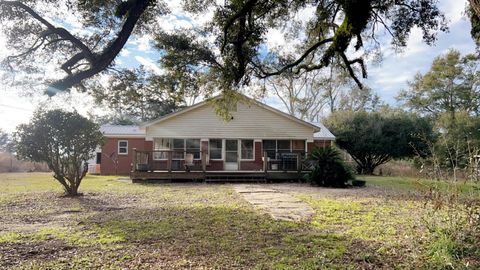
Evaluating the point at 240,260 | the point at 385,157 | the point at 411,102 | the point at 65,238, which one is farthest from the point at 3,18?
the point at 411,102

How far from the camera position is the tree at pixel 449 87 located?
107 ft

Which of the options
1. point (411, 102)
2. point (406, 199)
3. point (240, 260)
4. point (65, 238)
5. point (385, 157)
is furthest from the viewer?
point (411, 102)

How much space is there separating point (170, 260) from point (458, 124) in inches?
1204

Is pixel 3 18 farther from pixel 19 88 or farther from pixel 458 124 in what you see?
pixel 458 124

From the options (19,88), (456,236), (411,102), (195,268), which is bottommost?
(195,268)

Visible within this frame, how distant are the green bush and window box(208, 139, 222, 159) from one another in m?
6.87

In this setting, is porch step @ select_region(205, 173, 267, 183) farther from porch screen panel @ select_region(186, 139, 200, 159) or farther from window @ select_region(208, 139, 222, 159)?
porch screen panel @ select_region(186, 139, 200, 159)

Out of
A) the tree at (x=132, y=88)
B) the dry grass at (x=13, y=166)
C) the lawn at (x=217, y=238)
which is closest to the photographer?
the lawn at (x=217, y=238)

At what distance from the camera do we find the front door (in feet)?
67.4

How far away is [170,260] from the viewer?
416 centimetres

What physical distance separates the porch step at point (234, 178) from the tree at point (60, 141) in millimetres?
6638

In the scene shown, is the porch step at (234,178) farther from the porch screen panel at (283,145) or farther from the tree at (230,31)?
the tree at (230,31)

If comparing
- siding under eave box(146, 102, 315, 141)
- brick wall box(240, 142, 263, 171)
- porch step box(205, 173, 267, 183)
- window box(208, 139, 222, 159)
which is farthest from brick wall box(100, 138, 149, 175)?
porch step box(205, 173, 267, 183)

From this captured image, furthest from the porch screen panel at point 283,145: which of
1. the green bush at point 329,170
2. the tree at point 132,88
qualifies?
the tree at point 132,88
